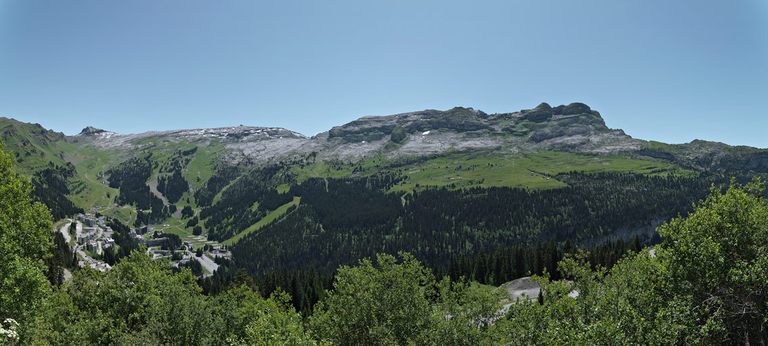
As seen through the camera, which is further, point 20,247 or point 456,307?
point 456,307

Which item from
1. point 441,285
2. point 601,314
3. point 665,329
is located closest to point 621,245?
point 441,285

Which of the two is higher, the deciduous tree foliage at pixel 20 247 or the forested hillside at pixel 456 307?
the deciduous tree foliage at pixel 20 247

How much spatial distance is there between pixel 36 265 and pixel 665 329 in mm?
44442

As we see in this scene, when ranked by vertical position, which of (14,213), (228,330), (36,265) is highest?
(14,213)

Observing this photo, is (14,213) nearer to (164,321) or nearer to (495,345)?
(164,321)

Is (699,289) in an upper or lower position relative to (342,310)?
upper

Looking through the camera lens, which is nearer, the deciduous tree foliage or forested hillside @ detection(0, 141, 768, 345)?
the deciduous tree foliage

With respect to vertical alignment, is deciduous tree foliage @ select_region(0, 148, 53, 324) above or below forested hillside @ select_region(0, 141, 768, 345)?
above

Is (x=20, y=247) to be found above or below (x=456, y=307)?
above

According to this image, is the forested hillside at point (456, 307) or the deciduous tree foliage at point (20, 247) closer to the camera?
the deciduous tree foliage at point (20, 247)

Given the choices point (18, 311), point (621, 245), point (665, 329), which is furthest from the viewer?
point (621, 245)

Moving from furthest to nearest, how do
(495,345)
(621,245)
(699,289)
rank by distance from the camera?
(621,245), (495,345), (699,289)

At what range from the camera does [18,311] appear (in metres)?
29.2

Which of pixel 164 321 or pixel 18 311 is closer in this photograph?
pixel 18 311
